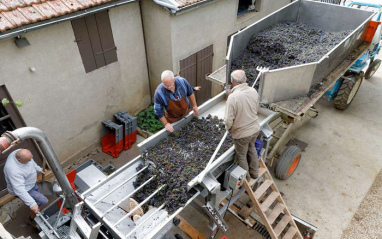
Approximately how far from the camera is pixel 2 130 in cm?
442

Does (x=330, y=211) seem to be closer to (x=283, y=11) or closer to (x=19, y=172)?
(x=283, y=11)

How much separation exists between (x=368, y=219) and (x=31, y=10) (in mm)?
6678

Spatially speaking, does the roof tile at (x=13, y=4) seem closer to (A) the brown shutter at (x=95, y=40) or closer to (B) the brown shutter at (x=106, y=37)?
(A) the brown shutter at (x=95, y=40)

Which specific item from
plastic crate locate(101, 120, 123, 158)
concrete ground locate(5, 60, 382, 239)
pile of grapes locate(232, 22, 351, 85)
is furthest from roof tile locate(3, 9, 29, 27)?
pile of grapes locate(232, 22, 351, 85)

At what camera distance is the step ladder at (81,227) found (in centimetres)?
260

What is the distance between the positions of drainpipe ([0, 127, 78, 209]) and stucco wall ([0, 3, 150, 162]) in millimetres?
1745

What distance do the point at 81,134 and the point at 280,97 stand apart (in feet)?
13.8

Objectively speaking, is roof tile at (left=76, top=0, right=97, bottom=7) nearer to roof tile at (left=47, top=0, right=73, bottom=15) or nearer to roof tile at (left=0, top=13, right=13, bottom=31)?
roof tile at (left=47, top=0, right=73, bottom=15)

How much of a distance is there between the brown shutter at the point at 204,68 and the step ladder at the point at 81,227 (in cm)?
486

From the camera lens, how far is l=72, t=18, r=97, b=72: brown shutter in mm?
4809

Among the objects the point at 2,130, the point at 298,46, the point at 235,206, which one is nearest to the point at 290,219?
the point at 235,206

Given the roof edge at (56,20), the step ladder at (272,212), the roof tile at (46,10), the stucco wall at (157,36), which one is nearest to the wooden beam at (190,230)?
the step ladder at (272,212)

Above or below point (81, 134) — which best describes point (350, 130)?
below

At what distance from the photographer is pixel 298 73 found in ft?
13.4
